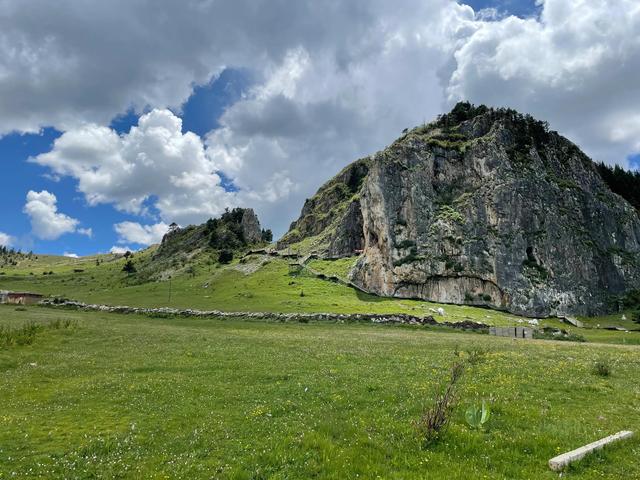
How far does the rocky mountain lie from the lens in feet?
389

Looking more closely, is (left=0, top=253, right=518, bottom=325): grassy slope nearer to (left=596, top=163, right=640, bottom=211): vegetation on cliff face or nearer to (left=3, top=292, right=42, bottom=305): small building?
(left=3, top=292, right=42, bottom=305): small building

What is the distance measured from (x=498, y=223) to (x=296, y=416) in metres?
123

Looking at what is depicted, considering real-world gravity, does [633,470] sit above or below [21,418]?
above

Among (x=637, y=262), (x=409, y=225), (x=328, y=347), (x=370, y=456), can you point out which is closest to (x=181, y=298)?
(x=409, y=225)

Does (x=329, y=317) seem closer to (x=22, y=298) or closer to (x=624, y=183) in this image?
(x=22, y=298)

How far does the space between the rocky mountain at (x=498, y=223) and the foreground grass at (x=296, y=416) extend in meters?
91.5

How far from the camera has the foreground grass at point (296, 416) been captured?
39.3 ft

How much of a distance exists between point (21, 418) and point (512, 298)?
4584 inches

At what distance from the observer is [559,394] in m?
19.5

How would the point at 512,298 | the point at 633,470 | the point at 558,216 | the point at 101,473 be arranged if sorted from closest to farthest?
the point at 633,470 < the point at 101,473 < the point at 512,298 < the point at 558,216

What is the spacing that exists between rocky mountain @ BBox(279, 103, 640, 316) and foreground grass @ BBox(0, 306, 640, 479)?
9145cm

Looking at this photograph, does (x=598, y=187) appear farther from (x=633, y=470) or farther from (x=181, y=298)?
(x=633, y=470)

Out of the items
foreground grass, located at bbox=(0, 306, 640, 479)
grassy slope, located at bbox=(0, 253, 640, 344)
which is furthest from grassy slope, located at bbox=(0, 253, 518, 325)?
foreground grass, located at bbox=(0, 306, 640, 479)

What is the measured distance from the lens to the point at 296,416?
1664 centimetres
